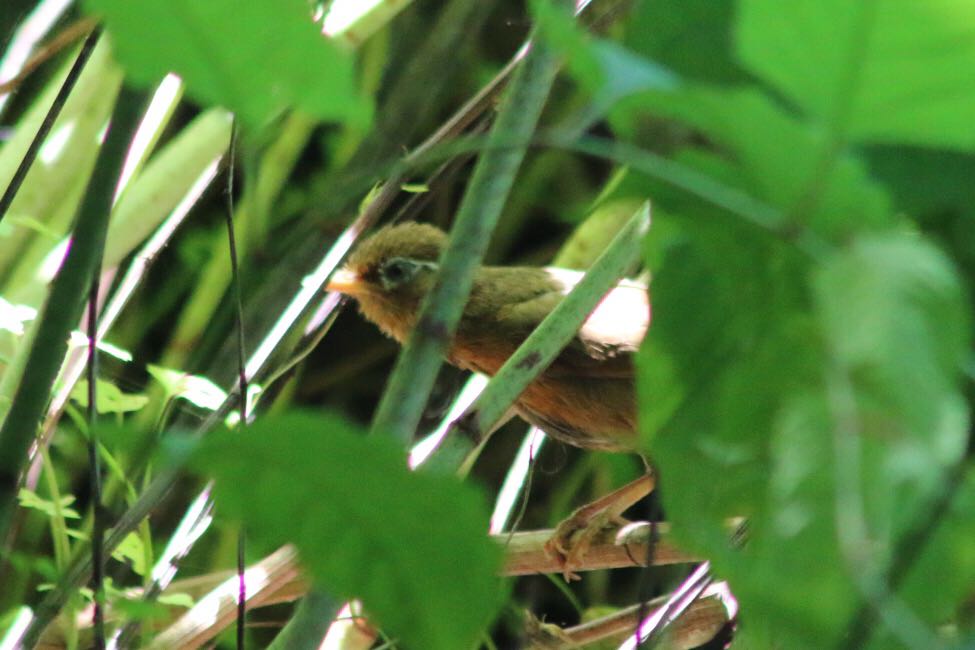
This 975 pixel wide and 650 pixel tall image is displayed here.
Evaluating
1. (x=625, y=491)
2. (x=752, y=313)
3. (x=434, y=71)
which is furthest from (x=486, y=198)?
(x=434, y=71)

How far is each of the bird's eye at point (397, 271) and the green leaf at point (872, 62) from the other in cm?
213

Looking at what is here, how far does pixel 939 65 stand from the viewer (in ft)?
1.36

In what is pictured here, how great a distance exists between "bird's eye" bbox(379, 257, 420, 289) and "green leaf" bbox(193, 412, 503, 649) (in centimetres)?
207

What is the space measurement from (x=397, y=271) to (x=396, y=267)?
0.04 feet

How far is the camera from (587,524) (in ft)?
6.67

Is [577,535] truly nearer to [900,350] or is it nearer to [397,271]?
[397,271]

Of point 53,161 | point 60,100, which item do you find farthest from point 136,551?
point 53,161

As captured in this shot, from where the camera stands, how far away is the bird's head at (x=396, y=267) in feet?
8.34

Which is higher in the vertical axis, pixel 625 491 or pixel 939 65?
pixel 939 65

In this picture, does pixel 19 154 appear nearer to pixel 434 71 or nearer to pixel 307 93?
pixel 434 71

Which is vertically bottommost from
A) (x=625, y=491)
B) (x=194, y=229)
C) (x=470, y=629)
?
(x=625, y=491)

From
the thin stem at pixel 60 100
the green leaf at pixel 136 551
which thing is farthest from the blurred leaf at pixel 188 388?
the thin stem at pixel 60 100

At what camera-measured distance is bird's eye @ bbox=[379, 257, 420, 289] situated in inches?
100

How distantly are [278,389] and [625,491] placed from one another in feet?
2.61
